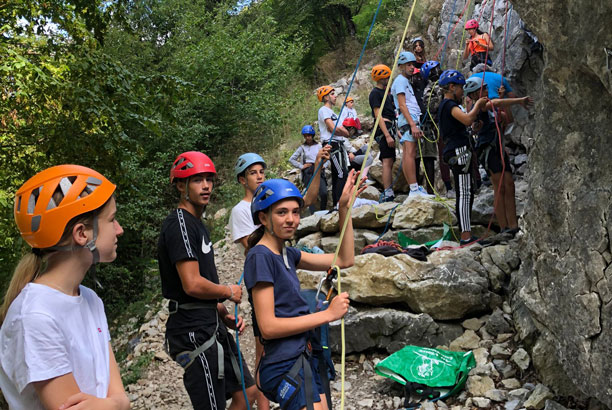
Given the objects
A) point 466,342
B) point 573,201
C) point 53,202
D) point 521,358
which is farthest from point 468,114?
point 53,202

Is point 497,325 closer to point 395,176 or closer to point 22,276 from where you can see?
point 22,276

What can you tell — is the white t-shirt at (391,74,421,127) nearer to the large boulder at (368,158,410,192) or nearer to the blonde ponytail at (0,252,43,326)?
the large boulder at (368,158,410,192)

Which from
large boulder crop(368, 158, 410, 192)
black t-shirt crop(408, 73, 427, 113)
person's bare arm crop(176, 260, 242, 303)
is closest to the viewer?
person's bare arm crop(176, 260, 242, 303)

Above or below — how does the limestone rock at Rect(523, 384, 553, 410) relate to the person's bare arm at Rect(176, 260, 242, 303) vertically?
below

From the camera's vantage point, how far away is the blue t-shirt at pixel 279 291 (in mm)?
2672

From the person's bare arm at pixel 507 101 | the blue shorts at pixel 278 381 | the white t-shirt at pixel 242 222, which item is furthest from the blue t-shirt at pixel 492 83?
the blue shorts at pixel 278 381

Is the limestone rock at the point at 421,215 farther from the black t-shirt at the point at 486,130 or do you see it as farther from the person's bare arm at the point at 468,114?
the person's bare arm at the point at 468,114

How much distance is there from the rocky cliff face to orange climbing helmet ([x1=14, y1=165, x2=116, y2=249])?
10.0 feet

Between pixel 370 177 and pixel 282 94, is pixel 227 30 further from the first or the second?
pixel 370 177

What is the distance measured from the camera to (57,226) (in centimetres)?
184

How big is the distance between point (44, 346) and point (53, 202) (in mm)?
474

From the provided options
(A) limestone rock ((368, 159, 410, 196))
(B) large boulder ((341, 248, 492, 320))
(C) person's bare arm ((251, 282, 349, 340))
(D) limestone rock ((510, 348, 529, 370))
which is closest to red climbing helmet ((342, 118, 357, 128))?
(A) limestone rock ((368, 159, 410, 196))

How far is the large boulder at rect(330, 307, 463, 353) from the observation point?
17.9 ft

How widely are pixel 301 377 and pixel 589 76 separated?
2905 mm
